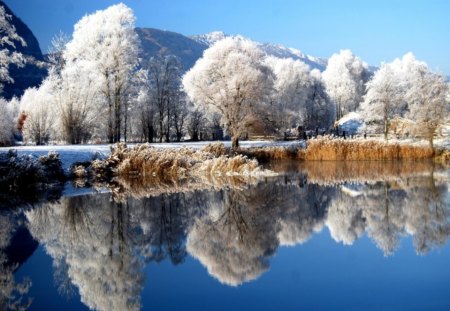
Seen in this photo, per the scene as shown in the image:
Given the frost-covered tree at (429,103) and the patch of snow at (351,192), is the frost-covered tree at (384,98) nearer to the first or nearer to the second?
the frost-covered tree at (429,103)

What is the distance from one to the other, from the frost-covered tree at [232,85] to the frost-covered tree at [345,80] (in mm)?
39459

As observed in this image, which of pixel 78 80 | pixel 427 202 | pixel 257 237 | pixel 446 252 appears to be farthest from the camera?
pixel 78 80

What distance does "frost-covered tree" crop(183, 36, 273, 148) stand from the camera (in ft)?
126

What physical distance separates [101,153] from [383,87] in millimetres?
37299

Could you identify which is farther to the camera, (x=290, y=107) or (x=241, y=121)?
(x=290, y=107)

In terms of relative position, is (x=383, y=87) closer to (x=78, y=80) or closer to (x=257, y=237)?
(x=78, y=80)

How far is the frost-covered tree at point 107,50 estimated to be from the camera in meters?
36.7

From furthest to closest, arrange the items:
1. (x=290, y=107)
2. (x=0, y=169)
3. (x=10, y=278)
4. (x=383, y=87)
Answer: (x=290, y=107)
(x=383, y=87)
(x=0, y=169)
(x=10, y=278)

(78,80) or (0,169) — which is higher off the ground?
(78,80)

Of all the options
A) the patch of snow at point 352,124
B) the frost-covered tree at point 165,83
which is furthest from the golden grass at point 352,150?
the patch of snow at point 352,124

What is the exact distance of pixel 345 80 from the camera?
78.0 meters

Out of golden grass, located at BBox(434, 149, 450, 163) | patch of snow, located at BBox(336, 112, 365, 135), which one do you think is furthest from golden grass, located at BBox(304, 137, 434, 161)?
patch of snow, located at BBox(336, 112, 365, 135)

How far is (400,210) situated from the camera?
12.6 meters

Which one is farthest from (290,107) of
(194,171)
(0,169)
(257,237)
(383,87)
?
(257,237)
